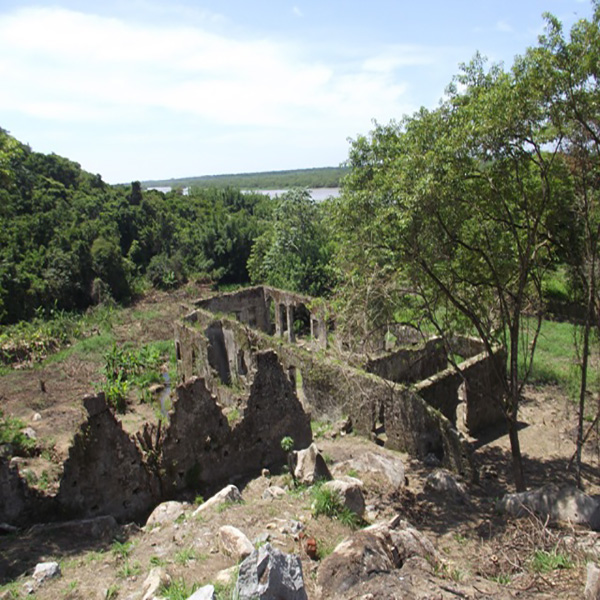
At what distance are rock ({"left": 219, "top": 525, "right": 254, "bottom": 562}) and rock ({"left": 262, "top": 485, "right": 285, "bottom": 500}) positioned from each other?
7.37 feet

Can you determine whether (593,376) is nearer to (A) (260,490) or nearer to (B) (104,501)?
(A) (260,490)

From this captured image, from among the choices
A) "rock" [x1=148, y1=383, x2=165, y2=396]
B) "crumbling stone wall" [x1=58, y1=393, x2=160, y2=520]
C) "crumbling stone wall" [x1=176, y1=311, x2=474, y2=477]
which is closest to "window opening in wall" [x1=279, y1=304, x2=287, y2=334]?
"rock" [x1=148, y1=383, x2=165, y2=396]

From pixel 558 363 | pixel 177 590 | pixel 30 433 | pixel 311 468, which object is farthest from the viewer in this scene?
pixel 558 363

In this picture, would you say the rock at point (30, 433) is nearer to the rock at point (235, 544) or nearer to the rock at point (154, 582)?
the rock at point (235, 544)

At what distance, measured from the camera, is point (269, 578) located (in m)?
4.71

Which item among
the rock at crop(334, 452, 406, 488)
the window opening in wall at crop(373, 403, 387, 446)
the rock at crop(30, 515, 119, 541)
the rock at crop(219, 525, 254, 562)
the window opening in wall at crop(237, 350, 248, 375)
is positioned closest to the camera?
the rock at crop(219, 525, 254, 562)

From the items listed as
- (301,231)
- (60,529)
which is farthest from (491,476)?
(301,231)

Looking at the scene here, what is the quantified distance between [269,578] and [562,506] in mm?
6032

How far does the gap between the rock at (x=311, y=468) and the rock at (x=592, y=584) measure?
17.9ft

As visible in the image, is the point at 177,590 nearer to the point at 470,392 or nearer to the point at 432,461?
the point at 432,461

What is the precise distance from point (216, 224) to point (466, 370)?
115ft

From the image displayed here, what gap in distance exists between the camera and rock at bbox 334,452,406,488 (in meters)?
11.0

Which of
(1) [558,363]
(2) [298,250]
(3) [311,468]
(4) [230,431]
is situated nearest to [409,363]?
(1) [558,363]

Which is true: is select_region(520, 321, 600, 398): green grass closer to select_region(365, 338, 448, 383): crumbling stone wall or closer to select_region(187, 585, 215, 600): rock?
select_region(365, 338, 448, 383): crumbling stone wall
